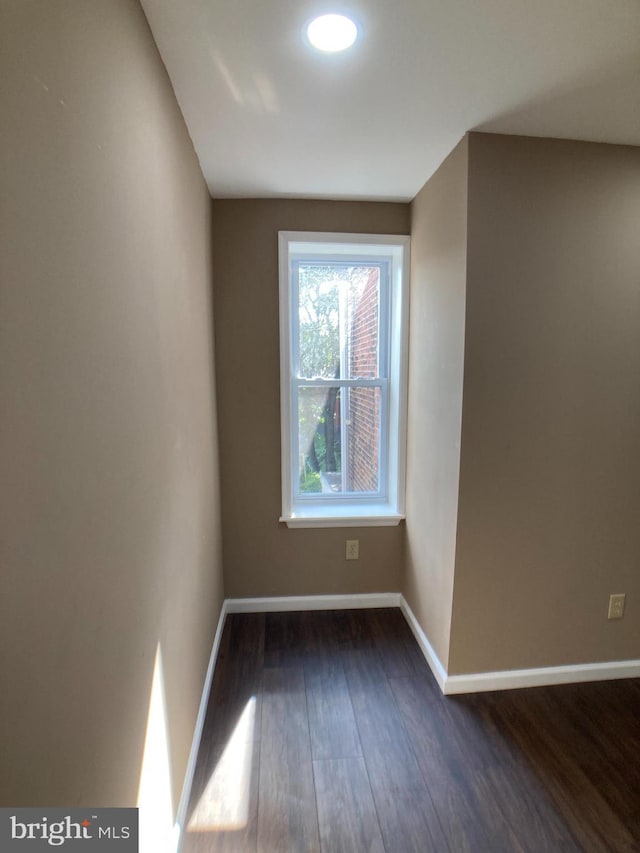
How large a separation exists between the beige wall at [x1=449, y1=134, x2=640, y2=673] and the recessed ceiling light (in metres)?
0.68

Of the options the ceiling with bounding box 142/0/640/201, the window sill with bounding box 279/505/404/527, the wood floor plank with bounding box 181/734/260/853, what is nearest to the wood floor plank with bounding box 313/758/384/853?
the wood floor plank with bounding box 181/734/260/853

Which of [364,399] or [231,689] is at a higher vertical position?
[364,399]

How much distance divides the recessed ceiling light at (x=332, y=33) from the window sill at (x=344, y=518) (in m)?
2.05

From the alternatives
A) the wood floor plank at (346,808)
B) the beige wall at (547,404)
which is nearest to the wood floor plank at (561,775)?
the beige wall at (547,404)

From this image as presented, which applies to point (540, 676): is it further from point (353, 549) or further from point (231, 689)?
point (231, 689)

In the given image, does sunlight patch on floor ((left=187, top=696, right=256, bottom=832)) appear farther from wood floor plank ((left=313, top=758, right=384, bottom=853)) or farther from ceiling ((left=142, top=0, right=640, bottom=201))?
ceiling ((left=142, top=0, right=640, bottom=201))

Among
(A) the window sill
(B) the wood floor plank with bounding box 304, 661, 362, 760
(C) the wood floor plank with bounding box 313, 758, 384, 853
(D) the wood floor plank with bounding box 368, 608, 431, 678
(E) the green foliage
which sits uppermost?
(E) the green foliage

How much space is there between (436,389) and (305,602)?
1.52m

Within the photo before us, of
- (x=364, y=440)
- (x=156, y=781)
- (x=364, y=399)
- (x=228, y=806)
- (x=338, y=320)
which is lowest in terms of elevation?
(x=228, y=806)

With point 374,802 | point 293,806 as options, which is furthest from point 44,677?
point 374,802

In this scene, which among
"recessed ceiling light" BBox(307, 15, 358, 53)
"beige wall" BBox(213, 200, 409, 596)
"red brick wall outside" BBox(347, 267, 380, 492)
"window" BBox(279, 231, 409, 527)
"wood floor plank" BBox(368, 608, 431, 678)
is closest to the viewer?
"recessed ceiling light" BBox(307, 15, 358, 53)

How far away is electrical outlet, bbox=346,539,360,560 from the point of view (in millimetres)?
2416

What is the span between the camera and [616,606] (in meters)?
1.84

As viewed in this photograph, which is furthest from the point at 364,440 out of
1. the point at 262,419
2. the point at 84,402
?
the point at 84,402
